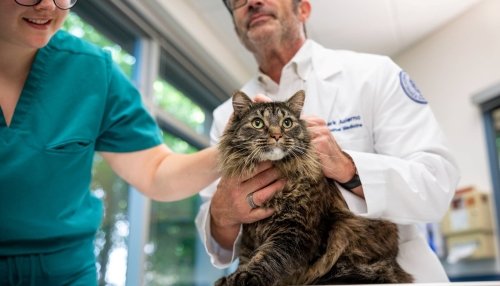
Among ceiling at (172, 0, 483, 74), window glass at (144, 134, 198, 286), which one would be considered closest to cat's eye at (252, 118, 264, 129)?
ceiling at (172, 0, 483, 74)

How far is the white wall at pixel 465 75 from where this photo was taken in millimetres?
3654

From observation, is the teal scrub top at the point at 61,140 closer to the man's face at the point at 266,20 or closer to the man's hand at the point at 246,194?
the man's hand at the point at 246,194

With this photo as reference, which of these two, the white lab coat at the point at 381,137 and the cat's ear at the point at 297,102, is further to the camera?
the cat's ear at the point at 297,102

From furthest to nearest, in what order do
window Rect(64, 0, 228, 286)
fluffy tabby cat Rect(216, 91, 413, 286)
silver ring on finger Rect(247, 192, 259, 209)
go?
window Rect(64, 0, 228, 286) < silver ring on finger Rect(247, 192, 259, 209) < fluffy tabby cat Rect(216, 91, 413, 286)

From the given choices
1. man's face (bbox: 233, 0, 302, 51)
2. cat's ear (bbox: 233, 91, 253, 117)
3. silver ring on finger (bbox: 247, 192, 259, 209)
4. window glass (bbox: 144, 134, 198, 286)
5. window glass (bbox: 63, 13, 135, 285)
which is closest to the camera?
silver ring on finger (bbox: 247, 192, 259, 209)

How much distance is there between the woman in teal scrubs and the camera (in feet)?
4.27

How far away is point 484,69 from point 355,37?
5.57 ft

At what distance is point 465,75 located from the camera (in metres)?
4.05

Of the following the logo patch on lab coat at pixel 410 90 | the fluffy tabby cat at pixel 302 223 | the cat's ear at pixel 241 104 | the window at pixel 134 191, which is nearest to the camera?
the fluffy tabby cat at pixel 302 223

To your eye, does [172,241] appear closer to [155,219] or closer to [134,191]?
[155,219]

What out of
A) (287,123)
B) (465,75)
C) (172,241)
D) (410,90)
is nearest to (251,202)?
(287,123)

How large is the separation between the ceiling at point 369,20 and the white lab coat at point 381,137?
0.65 m

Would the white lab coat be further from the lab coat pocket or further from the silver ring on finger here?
the silver ring on finger

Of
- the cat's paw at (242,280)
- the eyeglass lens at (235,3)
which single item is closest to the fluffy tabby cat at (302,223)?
the cat's paw at (242,280)
